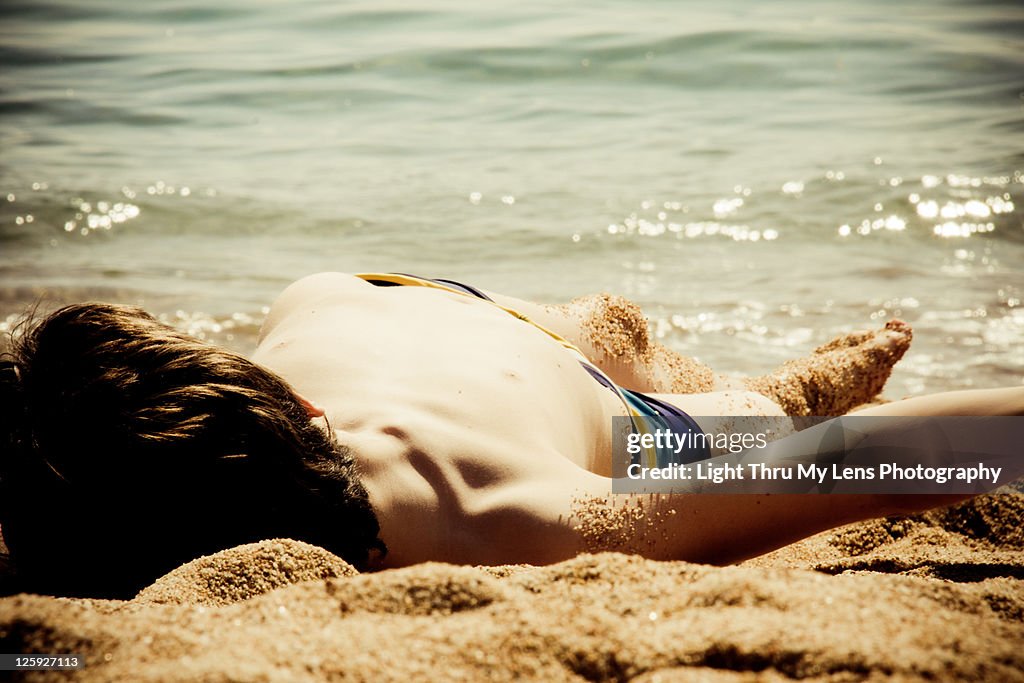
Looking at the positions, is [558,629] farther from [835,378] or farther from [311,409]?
[835,378]

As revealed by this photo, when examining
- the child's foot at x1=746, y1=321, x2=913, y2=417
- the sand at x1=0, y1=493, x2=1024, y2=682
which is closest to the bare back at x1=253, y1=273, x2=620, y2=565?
the sand at x1=0, y1=493, x2=1024, y2=682

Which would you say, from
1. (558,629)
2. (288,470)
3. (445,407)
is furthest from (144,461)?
(558,629)

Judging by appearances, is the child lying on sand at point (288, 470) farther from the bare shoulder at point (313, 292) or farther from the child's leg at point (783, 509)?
the bare shoulder at point (313, 292)

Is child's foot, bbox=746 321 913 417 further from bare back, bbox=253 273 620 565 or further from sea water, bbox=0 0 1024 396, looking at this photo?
bare back, bbox=253 273 620 565

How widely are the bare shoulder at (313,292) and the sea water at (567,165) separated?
1788mm

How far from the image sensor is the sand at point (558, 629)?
1151mm

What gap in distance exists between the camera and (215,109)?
9.65 m

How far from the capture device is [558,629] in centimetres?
128

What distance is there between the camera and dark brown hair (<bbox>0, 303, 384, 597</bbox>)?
64.9 inches

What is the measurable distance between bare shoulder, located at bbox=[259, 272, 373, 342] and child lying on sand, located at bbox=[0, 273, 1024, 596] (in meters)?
0.57

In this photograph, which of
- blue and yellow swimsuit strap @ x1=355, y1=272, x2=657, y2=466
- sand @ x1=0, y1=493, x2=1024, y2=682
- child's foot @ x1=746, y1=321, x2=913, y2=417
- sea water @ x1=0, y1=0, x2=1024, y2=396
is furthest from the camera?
sea water @ x1=0, y1=0, x2=1024, y2=396

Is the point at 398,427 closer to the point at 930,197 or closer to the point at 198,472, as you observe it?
the point at 198,472

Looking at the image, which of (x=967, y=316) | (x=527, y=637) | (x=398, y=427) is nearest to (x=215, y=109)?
(x=967, y=316)

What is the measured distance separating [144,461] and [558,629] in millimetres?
799
